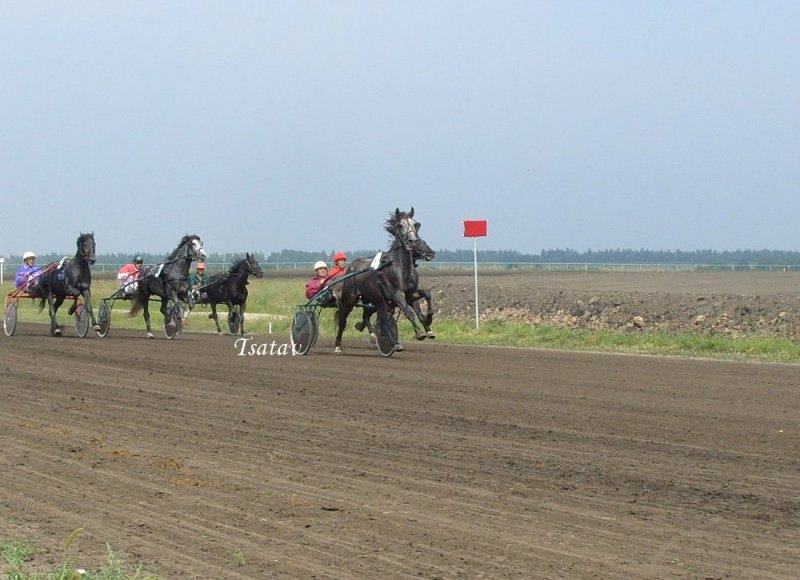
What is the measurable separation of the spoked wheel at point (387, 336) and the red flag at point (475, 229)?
24.6 ft

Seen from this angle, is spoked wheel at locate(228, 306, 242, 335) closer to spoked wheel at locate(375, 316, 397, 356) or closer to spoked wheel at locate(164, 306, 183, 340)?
spoked wheel at locate(164, 306, 183, 340)

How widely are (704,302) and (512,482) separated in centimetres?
2063

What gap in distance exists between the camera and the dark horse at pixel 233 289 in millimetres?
25797

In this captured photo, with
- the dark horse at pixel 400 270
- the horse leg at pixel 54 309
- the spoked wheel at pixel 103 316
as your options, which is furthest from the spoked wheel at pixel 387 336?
the horse leg at pixel 54 309

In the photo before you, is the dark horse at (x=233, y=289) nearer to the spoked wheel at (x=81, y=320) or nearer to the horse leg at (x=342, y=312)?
the spoked wheel at (x=81, y=320)

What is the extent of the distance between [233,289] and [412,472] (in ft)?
57.5

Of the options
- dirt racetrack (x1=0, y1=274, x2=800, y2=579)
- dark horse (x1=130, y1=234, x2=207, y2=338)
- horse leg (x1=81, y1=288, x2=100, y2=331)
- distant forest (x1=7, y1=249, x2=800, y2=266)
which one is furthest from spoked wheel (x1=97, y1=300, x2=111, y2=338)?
distant forest (x1=7, y1=249, x2=800, y2=266)

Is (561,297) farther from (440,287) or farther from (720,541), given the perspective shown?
(720,541)

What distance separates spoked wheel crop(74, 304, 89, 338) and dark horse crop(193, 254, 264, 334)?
8.25ft

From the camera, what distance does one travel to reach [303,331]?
19.6 m

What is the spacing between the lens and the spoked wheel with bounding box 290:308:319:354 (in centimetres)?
1950

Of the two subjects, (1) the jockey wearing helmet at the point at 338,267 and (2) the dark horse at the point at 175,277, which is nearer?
(1) the jockey wearing helmet at the point at 338,267

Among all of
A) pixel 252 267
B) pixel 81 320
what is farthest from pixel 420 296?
pixel 81 320

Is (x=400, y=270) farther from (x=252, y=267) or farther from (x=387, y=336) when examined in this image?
(x=252, y=267)
